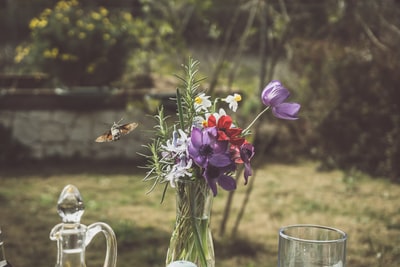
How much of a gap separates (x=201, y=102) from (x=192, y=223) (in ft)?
0.70

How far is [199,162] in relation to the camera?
107cm

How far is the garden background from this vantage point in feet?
12.0

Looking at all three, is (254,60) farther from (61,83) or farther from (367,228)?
(367,228)

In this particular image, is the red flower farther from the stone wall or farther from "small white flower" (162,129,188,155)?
the stone wall

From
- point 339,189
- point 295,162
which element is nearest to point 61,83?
point 295,162

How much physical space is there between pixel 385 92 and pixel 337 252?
4.25 metres

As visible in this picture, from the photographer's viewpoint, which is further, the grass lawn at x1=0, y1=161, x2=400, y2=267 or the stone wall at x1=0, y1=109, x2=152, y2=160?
the stone wall at x1=0, y1=109, x2=152, y2=160

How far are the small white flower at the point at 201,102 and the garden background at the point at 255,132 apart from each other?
2.27 metres

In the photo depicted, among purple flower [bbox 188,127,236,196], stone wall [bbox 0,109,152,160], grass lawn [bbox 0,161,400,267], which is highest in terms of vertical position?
stone wall [bbox 0,109,152,160]

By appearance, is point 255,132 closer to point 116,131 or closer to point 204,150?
point 116,131

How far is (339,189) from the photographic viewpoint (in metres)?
4.95

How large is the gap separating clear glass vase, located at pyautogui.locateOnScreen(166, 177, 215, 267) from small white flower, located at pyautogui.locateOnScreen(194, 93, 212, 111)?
5.4 inches

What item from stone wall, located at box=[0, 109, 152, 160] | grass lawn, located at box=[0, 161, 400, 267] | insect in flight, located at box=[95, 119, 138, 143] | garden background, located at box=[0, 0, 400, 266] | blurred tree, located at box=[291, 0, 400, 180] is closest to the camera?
insect in flight, located at box=[95, 119, 138, 143]

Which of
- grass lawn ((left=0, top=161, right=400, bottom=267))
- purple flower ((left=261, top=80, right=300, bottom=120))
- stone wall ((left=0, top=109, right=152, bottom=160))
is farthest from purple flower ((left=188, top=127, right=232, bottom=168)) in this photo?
stone wall ((left=0, top=109, right=152, bottom=160))
